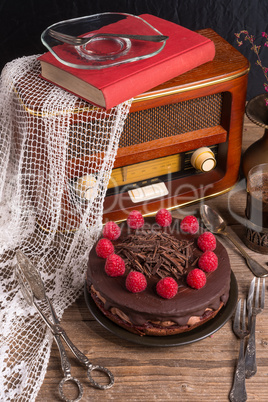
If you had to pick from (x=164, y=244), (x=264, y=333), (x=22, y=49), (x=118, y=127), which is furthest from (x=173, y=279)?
(x=22, y=49)

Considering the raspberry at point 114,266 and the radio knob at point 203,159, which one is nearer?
the raspberry at point 114,266

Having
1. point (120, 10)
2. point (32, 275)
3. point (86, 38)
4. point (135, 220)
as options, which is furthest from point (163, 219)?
point (120, 10)

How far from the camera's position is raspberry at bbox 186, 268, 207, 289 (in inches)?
37.7

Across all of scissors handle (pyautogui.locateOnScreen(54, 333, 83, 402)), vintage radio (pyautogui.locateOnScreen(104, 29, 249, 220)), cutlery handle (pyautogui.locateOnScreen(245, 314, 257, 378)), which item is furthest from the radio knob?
scissors handle (pyautogui.locateOnScreen(54, 333, 83, 402))

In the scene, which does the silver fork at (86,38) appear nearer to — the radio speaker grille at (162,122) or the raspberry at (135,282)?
the radio speaker grille at (162,122)

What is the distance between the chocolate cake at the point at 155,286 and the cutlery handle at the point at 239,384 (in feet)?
0.30

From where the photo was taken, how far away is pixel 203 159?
1.24m

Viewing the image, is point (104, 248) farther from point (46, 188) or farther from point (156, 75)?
point (156, 75)

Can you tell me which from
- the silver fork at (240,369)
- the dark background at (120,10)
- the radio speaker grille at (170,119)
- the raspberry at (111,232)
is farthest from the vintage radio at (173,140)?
the silver fork at (240,369)

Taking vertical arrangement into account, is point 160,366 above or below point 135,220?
below

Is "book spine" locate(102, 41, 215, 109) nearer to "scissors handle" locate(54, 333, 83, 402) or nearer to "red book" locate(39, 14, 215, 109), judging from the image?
"red book" locate(39, 14, 215, 109)

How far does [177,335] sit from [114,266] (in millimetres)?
160

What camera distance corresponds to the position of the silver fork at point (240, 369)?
91cm

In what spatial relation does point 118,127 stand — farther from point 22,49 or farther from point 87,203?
point 22,49
